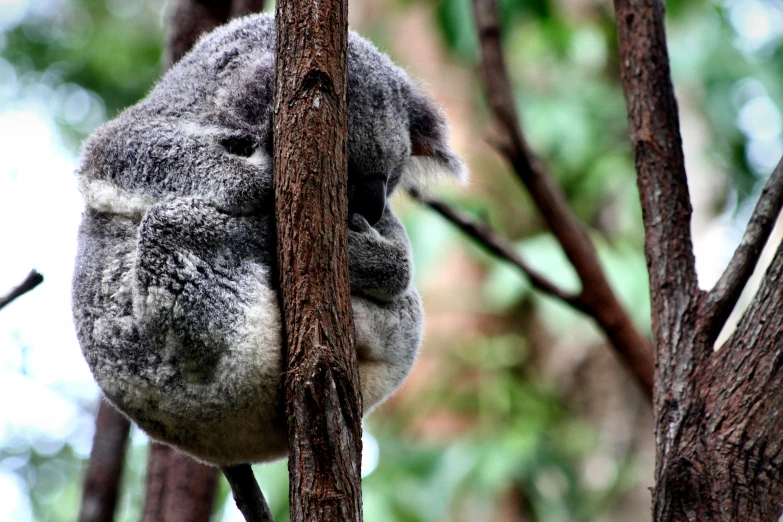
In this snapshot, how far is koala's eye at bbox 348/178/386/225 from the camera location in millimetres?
2352

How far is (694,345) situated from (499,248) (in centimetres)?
122

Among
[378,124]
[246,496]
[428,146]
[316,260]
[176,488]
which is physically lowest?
[246,496]

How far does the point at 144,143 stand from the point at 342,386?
0.85 metres

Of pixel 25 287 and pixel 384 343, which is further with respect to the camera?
pixel 384 343

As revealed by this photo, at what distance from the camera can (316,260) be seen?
5.85 feet

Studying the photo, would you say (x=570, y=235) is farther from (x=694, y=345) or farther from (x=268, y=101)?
(x=268, y=101)

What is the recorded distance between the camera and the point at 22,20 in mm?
9617

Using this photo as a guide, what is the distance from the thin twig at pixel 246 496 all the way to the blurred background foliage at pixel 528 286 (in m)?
2.35

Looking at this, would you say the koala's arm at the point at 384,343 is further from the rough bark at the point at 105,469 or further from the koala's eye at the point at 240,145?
the rough bark at the point at 105,469

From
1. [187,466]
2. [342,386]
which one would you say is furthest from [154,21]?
[342,386]

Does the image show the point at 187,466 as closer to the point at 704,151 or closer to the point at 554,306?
the point at 554,306

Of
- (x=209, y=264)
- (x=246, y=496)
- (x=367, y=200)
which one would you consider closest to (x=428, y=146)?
(x=367, y=200)

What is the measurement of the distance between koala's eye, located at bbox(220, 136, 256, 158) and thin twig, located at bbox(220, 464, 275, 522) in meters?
0.83

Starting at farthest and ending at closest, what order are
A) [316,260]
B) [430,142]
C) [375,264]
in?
[430,142], [375,264], [316,260]
